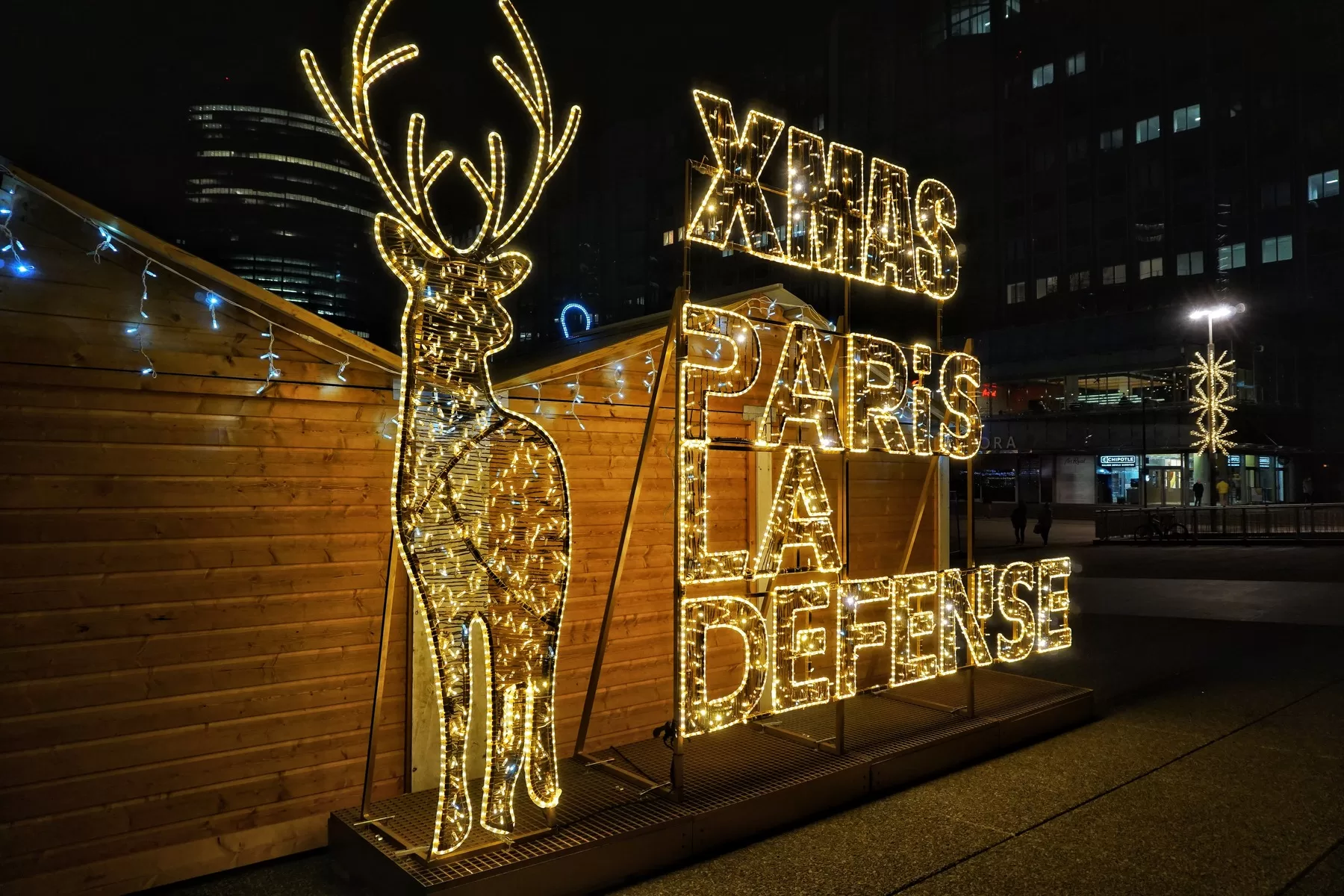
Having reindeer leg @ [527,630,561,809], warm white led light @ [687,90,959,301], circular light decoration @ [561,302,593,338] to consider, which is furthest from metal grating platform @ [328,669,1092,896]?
circular light decoration @ [561,302,593,338]

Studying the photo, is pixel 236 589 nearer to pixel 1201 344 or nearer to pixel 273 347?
pixel 273 347

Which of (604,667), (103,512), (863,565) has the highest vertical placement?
(103,512)

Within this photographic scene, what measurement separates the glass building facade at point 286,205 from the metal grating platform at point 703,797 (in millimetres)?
47391

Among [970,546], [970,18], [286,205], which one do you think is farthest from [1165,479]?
[286,205]

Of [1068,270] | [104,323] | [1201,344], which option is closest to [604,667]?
[104,323]

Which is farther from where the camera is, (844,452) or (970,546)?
(970,546)

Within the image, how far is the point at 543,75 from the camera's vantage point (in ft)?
15.6

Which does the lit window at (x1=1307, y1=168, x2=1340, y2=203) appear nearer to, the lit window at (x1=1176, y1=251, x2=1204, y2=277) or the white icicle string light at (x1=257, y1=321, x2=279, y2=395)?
the lit window at (x1=1176, y1=251, x2=1204, y2=277)

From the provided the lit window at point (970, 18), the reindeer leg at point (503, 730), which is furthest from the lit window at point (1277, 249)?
the reindeer leg at point (503, 730)

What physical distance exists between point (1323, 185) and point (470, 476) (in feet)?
191

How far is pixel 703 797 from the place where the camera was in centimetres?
517

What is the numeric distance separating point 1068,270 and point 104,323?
60.8 meters

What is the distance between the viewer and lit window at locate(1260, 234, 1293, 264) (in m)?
47.0

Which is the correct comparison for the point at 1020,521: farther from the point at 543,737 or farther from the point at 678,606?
the point at 543,737
